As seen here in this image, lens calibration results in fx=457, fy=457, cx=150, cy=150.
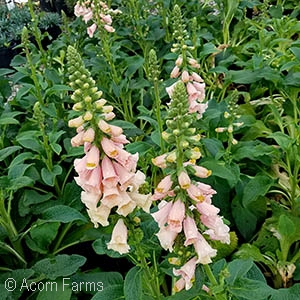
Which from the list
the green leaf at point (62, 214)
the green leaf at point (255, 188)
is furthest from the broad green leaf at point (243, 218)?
the green leaf at point (62, 214)

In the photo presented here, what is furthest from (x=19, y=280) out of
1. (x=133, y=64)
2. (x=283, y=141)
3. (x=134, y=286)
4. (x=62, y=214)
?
(x=133, y=64)

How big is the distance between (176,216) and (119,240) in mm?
217

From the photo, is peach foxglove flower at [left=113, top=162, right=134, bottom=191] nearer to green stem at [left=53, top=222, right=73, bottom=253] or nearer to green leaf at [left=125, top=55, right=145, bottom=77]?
green stem at [left=53, top=222, right=73, bottom=253]

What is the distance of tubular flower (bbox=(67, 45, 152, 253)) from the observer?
1.15 metres

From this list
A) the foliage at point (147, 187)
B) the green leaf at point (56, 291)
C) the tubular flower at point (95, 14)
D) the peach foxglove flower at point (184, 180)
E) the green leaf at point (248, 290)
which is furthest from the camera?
the tubular flower at point (95, 14)

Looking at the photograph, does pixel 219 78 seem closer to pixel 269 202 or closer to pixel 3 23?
pixel 269 202

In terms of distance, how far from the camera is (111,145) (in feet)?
3.85

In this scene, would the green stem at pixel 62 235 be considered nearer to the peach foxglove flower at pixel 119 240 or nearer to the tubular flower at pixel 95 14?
the peach foxglove flower at pixel 119 240

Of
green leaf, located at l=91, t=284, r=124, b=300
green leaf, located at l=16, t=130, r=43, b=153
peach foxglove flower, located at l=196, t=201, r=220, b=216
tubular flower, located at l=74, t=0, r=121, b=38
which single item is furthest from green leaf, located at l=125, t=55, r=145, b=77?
peach foxglove flower, located at l=196, t=201, r=220, b=216

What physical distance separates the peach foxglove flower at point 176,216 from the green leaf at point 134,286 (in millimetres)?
323

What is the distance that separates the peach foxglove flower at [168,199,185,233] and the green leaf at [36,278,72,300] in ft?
2.68

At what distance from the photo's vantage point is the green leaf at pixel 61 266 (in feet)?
5.88

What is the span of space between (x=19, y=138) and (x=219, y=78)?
190 cm

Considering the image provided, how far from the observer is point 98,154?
A: 3.90 ft
